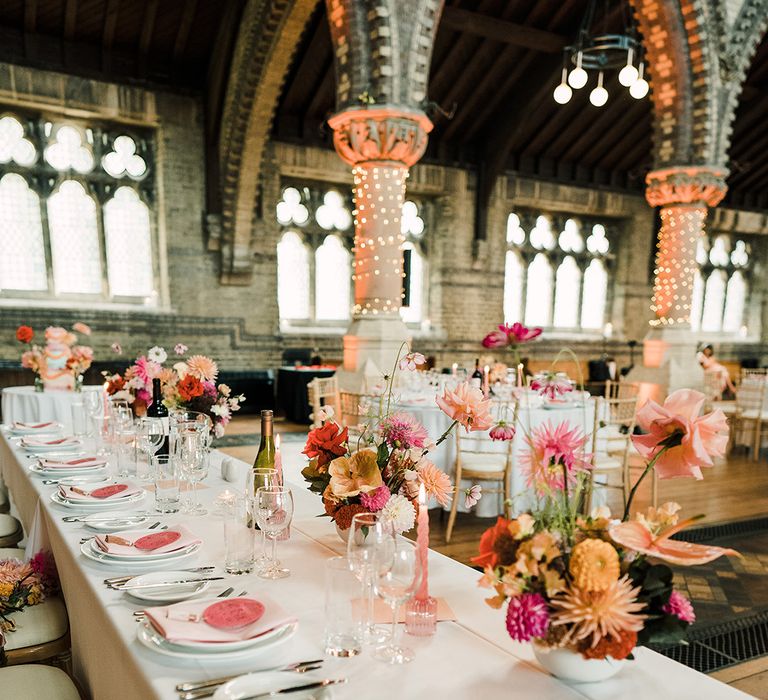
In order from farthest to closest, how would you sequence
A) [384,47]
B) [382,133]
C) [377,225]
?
[377,225], [382,133], [384,47]

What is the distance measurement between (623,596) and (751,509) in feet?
16.0

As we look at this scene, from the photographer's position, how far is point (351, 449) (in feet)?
4.80

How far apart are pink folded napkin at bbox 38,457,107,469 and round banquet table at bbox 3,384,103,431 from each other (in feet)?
8.96

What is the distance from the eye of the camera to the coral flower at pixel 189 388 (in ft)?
7.30

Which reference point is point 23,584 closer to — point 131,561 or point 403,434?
point 131,561

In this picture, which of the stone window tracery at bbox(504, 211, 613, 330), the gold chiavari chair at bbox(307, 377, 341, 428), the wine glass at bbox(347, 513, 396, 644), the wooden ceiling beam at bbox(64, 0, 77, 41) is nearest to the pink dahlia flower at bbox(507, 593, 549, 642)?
the wine glass at bbox(347, 513, 396, 644)

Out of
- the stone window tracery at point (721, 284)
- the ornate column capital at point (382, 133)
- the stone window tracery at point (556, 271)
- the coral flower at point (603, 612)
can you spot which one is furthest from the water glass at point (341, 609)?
the stone window tracery at point (721, 284)

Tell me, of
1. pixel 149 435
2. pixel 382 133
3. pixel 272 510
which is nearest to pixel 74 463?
pixel 149 435

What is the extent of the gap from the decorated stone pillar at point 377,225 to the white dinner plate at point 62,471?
3513mm

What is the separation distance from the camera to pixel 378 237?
5.50 metres

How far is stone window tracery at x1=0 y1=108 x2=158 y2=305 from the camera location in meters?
8.05

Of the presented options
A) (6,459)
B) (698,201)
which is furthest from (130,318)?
(698,201)

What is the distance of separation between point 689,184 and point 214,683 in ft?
25.5

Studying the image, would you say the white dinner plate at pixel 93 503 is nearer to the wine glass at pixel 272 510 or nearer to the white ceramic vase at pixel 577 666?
the wine glass at pixel 272 510
